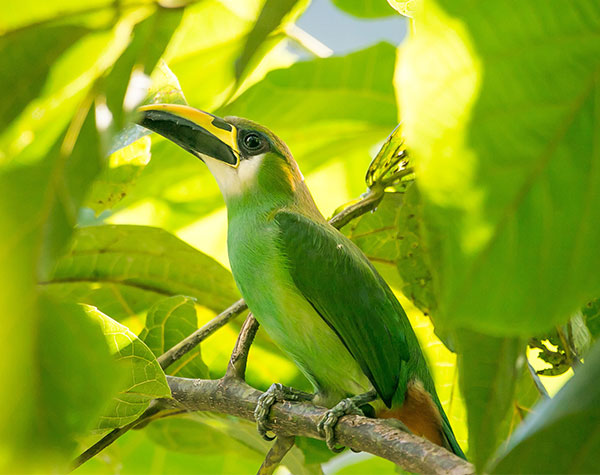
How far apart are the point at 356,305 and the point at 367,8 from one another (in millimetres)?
658

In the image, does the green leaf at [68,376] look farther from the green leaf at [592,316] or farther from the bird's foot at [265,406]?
the green leaf at [592,316]

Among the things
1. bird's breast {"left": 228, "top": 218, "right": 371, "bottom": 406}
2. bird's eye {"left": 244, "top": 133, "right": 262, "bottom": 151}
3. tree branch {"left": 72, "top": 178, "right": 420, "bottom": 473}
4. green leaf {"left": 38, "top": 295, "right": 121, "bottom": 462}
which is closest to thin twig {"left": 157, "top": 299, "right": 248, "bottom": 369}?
tree branch {"left": 72, "top": 178, "right": 420, "bottom": 473}

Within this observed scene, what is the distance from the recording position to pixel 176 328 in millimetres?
1633

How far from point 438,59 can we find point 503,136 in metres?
0.07

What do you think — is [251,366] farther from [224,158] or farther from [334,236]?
[224,158]

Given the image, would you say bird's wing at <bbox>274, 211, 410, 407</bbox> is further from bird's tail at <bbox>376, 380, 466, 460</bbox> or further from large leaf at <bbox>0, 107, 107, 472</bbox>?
large leaf at <bbox>0, 107, 107, 472</bbox>

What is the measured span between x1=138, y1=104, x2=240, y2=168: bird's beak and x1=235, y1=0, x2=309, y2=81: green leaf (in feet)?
2.95

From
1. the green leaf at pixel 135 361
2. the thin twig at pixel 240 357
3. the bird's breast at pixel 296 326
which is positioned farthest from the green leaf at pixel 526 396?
the green leaf at pixel 135 361

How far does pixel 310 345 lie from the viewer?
69.2 inches

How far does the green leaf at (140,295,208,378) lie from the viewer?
64.0 inches

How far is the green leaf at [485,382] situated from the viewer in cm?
60

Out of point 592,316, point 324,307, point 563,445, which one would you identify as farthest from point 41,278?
point 324,307

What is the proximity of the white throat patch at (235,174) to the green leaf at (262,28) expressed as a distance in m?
1.43

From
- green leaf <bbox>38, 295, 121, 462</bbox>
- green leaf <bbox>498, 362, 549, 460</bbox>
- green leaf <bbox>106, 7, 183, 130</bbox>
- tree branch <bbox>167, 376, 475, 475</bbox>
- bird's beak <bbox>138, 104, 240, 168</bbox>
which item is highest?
green leaf <bbox>106, 7, 183, 130</bbox>
